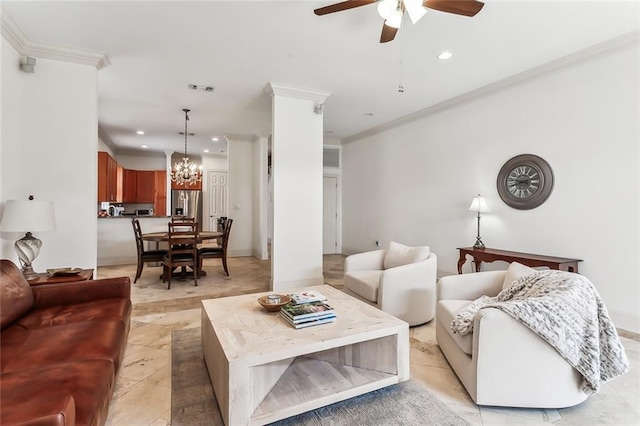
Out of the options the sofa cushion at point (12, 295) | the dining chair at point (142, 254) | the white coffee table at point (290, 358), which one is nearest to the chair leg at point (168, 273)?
the dining chair at point (142, 254)

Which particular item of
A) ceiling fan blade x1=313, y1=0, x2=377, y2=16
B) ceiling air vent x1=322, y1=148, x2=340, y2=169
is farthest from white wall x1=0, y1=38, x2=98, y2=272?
ceiling air vent x1=322, y1=148, x2=340, y2=169

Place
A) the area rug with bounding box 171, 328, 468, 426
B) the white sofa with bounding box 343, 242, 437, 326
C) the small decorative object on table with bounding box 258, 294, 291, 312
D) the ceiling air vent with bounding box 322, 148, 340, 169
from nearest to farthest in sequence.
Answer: the area rug with bounding box 171, 328, 468, 426, the small decorative object on table with bounding box 258, 294, 291, 312, the white sofa with bounding box 343, 242, 437, 326, the ceiling air vent with bounding box 322, 148, 340, 169

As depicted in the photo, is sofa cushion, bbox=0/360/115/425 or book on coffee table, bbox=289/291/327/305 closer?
sofa cushion, bbox=0/360/115/425

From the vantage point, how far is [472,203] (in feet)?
13.5

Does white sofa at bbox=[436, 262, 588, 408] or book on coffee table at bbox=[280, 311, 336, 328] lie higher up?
book on coffee table at bbox=[280, 311, 336, 328]

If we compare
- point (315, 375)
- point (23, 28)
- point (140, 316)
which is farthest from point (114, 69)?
point (315, 375)

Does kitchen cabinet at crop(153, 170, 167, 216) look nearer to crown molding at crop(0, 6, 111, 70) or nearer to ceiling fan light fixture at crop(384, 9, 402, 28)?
crown molding at crop(0, 6, 111, 70)

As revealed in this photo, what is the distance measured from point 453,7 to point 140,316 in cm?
388

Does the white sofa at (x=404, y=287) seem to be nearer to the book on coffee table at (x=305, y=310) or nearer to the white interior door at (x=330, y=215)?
the book on coffee table at (x=305, y=310)

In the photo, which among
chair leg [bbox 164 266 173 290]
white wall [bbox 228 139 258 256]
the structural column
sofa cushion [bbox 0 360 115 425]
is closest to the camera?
sofa cushion [bbox 0 360 115 425]

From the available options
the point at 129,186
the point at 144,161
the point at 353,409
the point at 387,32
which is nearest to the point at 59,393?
the point at 353,409

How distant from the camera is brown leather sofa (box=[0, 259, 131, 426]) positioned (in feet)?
3.52

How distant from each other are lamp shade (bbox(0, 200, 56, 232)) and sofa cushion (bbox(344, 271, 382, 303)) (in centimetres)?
282

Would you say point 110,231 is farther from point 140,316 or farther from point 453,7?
point 453,7
